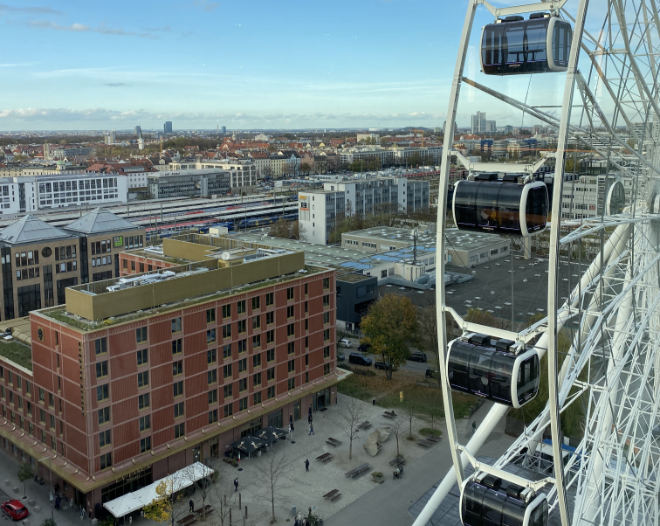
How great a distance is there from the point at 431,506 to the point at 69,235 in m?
27.8

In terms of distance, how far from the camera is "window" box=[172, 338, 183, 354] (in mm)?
19562

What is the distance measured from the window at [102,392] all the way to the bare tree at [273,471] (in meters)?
4.76

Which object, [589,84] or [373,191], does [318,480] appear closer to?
[589,84]

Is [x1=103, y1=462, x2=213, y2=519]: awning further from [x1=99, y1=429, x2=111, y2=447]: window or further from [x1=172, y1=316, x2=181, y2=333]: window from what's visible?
[x1=172, y1=316, x2=181, y2=333]: window

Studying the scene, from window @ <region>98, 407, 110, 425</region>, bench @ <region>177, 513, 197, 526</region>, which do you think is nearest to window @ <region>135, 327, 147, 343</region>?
window @ <region>98, 407, 110, 425</region>

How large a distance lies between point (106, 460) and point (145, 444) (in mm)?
1186

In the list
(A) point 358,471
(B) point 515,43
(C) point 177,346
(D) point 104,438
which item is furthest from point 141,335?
(B) point 515,43

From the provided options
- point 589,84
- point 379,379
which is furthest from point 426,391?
point 589,84

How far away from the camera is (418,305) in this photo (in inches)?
1400

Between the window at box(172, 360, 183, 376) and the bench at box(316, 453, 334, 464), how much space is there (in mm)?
4863

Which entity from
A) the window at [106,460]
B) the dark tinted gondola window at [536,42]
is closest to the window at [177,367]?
the window at [106,460]

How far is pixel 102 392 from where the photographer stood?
17875 mm

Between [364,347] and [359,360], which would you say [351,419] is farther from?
[364,347]

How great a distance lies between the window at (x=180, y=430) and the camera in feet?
65.1
